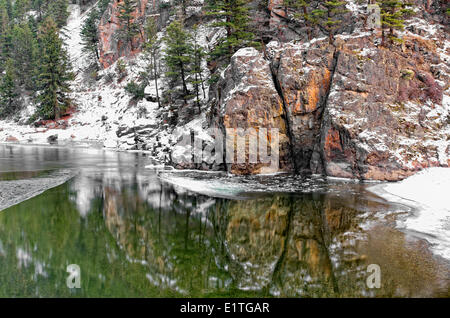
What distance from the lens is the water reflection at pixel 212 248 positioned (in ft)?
26.1

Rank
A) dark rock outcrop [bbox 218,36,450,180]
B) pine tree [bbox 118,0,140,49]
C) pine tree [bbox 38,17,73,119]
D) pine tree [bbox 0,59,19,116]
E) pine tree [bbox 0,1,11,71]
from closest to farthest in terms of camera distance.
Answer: dark rock outcrop [bbox 218,36,450,180], pine tree [bbox 38,17,73,119], pine tree [bbox 118,0,140,49], pine tree [bbox 0,59,19,116], pine tree [bbox 0,1,11,71]

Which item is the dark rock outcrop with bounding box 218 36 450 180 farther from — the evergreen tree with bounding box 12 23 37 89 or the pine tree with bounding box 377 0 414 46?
the evergreen tree with bounding box 12 23 37 89

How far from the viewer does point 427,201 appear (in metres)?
15.6

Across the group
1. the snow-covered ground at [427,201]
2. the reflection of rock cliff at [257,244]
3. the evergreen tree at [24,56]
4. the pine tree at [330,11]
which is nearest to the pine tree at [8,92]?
the evergreen tree at [24,56]

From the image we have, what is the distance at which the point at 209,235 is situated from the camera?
1196 cm

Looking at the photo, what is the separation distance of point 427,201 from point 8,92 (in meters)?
79.3

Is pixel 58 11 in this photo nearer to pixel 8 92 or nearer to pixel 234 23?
pixel 8 92

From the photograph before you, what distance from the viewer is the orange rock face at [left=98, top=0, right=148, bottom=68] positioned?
7162 centimetres

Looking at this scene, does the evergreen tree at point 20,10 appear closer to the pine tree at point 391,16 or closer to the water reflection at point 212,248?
the water reflection at point 212,248

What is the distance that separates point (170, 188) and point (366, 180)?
44.4ft

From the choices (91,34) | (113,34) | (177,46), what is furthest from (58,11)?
(177,46)

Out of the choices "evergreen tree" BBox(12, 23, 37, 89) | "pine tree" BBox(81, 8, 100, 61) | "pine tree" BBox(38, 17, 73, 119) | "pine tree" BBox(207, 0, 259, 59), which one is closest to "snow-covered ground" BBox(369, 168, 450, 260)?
"pine tree" BBox(207, 0, 259, 59)

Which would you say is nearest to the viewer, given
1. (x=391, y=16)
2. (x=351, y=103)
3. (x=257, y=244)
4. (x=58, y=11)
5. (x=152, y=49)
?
(x=257, y=244)

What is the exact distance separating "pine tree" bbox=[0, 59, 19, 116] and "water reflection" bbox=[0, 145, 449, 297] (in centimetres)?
6503
